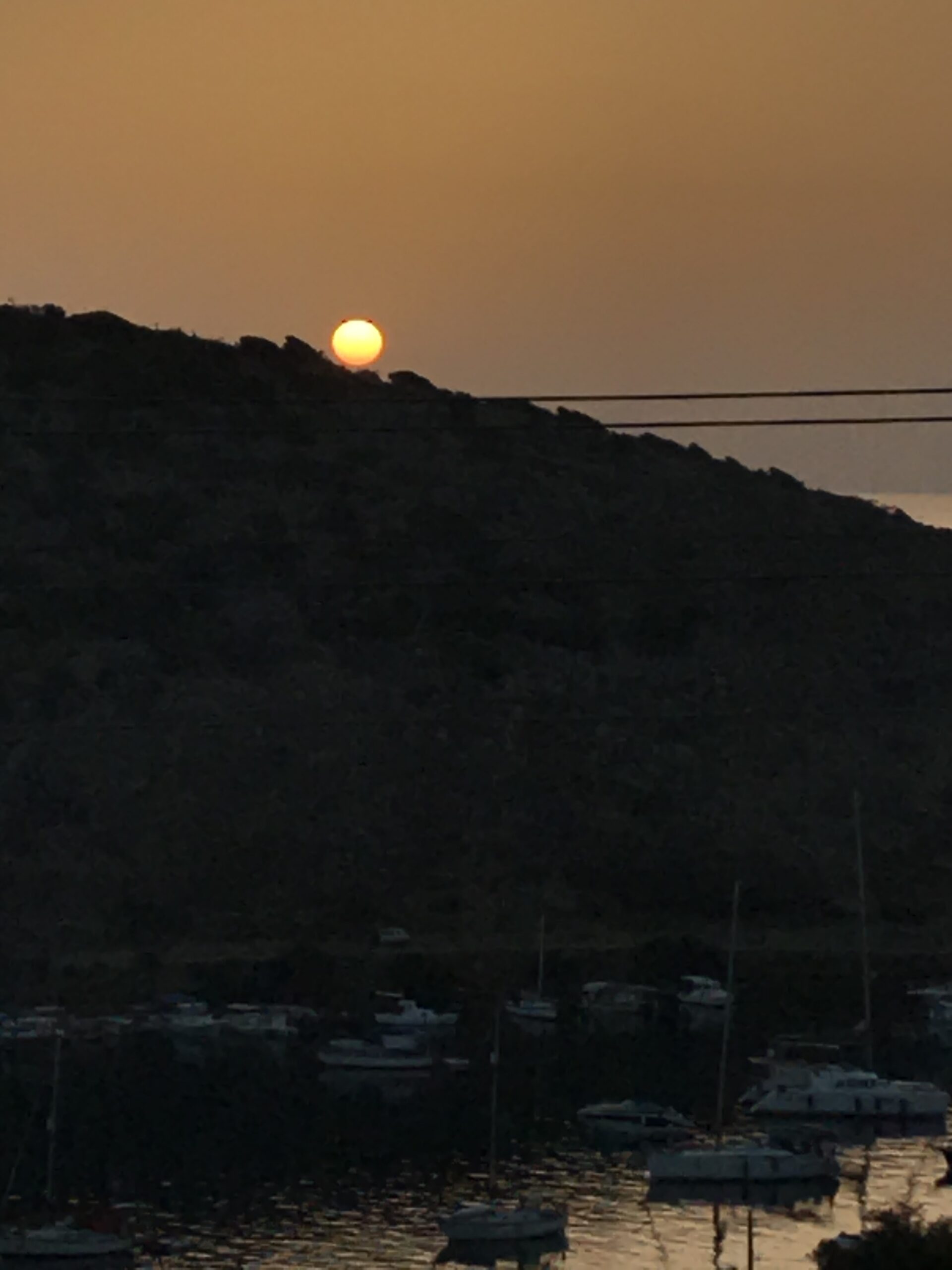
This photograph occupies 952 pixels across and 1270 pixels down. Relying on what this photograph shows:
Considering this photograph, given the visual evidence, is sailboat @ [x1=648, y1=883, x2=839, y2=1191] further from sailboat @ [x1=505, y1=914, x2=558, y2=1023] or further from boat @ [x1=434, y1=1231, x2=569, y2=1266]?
sailboat @ [x1=505, y1=914, x2=558, y2=1023]

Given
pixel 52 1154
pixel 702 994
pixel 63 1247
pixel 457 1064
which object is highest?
pixel 702 994

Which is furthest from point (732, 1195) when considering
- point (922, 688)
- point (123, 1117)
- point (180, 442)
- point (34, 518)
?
point (180, 442)

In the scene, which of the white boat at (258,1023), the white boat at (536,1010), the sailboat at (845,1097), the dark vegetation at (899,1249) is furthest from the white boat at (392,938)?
the dark vegetation at (899,1249)

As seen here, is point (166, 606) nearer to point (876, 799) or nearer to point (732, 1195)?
point (876, 799)

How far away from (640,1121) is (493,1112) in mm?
3675

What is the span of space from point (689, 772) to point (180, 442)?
47.0m

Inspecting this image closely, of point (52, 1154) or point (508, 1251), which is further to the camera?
point (52, 1154)

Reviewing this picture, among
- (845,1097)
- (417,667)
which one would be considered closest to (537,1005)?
(845,1097)

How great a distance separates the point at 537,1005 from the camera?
75.0 metres

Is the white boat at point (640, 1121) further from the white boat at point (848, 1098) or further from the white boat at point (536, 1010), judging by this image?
the white boat at point (536, 1010)

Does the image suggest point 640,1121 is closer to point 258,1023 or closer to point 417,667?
point 258,1023

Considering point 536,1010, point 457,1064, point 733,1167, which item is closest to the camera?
point 733,1167

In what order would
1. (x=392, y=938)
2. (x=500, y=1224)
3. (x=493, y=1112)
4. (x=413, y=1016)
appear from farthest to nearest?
1. (x=392, y=938)
2. (x=413, y=1016)
3. (x=493, y=1112)
4. (x=500, y=1224)

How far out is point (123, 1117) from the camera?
59.9 m
